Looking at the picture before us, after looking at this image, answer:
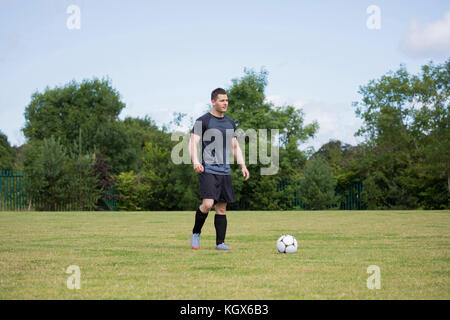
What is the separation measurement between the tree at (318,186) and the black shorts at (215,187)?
23.2 m

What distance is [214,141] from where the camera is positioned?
6.79m

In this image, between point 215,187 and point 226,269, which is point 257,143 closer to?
point 215,187

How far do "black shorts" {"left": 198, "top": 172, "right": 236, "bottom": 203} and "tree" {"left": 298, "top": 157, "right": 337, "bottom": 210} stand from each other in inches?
915

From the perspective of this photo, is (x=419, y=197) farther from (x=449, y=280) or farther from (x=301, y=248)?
(x=449, y=280)

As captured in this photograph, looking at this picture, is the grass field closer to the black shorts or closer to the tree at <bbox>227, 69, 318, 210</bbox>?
the black shorts

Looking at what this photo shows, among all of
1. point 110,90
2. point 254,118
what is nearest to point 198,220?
point 254,118

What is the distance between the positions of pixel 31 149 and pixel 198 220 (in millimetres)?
26094

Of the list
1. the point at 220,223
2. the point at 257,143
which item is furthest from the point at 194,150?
the point at 257,143

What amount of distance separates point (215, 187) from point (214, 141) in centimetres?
66

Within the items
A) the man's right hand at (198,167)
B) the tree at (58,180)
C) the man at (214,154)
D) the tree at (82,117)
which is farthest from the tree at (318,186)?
the man's right hand at (198,167)

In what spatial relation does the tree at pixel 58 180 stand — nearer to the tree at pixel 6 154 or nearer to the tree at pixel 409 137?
the tree at pixel 409 137

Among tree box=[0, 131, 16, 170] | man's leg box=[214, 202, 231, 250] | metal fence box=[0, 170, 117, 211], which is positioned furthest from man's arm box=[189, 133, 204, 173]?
tree box=[0, 131, 16, 170]

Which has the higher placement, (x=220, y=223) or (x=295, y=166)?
(x=295, y=166)

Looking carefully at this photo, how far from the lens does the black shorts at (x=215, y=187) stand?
6.62 meters
